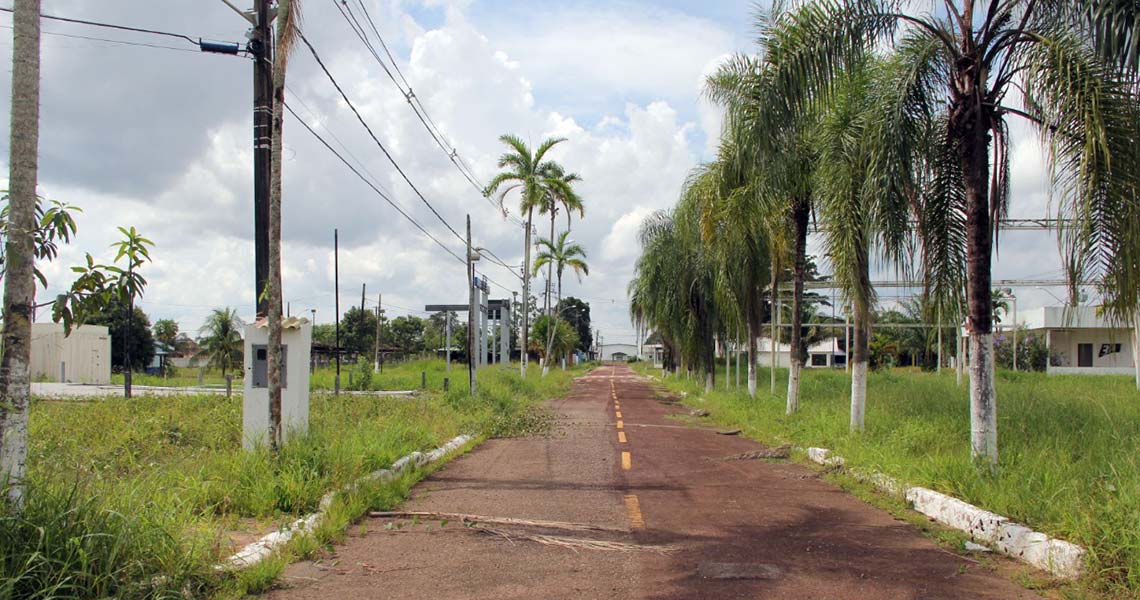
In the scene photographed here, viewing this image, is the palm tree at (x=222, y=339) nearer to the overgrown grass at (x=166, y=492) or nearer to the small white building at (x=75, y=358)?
the small white building at (x=75, y=358)

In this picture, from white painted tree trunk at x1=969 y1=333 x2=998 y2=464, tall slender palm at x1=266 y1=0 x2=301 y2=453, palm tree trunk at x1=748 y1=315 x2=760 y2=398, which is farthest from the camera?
palm tree trunk at x1=748 y1=315 x2=760 y2=398

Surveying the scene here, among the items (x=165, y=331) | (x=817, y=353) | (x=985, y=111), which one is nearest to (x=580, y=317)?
(x=817, y=353)

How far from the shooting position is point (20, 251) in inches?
200

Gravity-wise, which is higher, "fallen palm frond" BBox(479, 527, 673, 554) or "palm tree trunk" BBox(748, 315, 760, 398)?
"palm tree trunk" BBox(748, 315, 760, 398)

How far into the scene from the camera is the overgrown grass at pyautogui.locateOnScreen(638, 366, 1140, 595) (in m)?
5.71

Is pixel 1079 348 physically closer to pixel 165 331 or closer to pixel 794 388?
pixel 794 388

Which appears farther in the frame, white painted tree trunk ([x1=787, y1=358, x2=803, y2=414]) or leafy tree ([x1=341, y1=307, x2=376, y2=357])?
leafy tree ([x1=341, y1=307, x2=376, y2=357])

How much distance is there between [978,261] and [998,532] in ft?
11.6

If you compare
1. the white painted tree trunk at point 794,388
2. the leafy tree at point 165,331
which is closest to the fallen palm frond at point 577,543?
the white painted tree trunk at point 794,388

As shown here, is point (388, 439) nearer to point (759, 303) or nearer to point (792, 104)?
point (792, 104)

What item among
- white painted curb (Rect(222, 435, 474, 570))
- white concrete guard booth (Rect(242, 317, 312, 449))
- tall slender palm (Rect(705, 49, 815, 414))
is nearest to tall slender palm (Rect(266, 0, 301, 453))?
white concrete guard booth (Rect(242, 317, 312, 449))

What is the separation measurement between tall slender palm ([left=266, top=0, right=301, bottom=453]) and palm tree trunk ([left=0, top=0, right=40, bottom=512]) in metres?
3.81

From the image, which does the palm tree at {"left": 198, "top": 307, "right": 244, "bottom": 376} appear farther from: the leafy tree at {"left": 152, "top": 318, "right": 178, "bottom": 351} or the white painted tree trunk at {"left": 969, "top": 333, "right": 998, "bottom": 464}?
the white painted tree trunk at {"left": 969, "top": 333, "right": 998, "bottom": 464}

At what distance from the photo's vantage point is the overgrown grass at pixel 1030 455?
18.7ft
